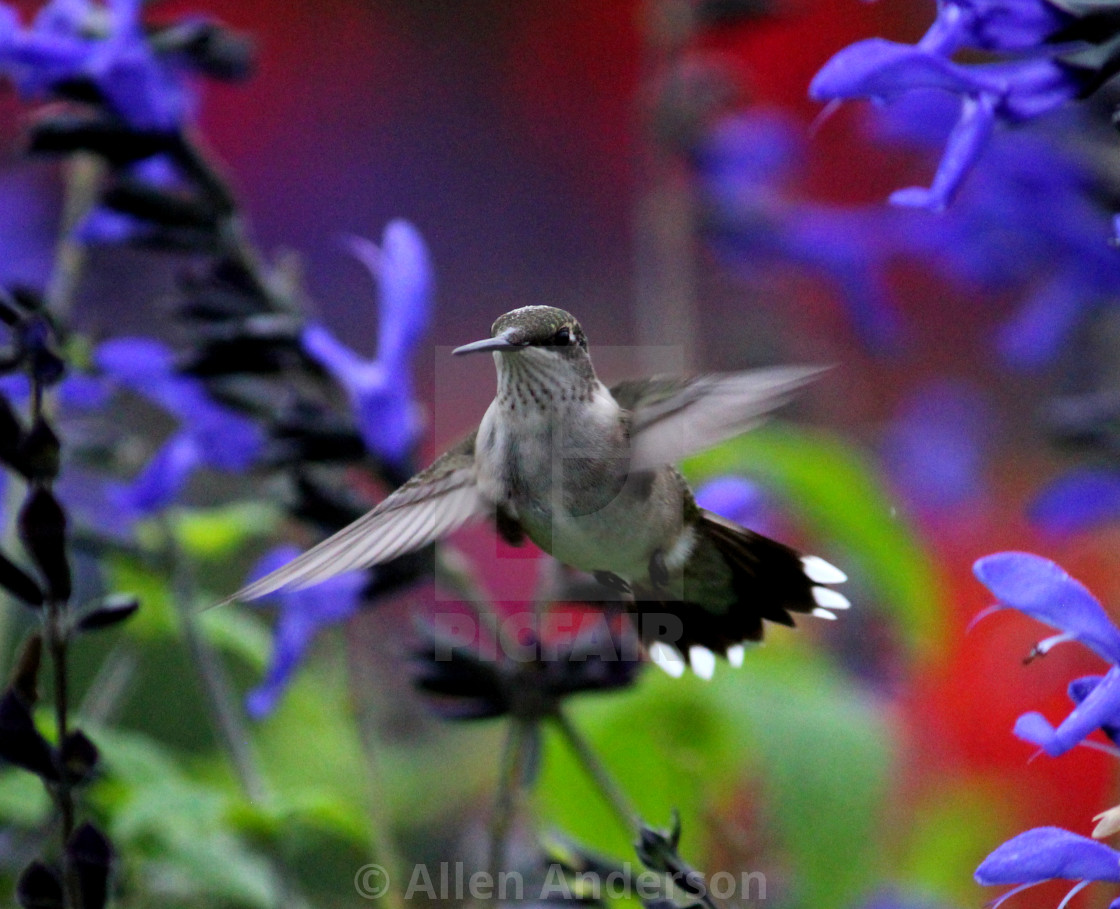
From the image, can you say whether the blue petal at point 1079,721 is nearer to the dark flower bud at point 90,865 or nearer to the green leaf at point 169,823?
the dark flower bud at point 90,865

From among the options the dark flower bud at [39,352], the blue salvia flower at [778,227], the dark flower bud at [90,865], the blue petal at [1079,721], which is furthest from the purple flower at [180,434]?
the blue salvia flower at [778,227]

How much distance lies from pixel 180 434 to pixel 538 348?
0.53 m

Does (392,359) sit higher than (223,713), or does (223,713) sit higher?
(392,359)

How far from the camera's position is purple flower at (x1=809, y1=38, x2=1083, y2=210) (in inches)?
27.5

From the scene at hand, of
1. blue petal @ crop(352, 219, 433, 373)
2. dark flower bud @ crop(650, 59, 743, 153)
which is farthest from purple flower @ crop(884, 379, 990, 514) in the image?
blue petal @ crop(352, 219, 433, 373)

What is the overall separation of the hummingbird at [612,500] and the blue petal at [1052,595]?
0.40ft

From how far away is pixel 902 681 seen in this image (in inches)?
71.9

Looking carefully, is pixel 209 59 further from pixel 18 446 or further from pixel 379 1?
pixel 379 1

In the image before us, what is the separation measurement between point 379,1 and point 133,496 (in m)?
2.96

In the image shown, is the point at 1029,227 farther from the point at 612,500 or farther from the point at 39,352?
the point at 39,352

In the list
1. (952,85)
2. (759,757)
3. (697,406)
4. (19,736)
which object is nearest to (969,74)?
(952,85)

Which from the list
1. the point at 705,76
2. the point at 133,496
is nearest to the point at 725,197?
the point at 705,76

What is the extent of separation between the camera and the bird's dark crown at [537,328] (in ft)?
2.39

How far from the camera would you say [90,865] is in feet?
2.37
